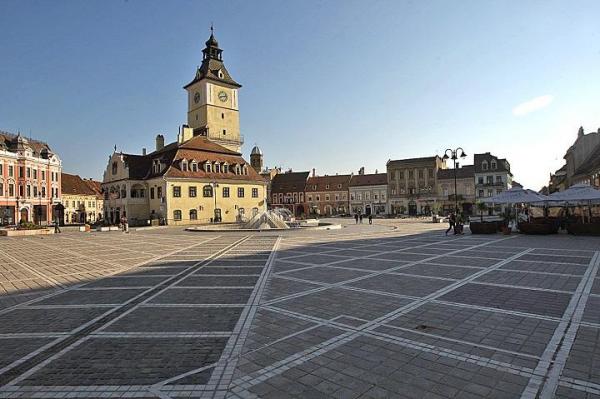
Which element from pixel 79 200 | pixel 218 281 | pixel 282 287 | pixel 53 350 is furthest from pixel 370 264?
pixel 79 200

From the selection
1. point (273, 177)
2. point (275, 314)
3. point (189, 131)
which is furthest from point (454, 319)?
point (273, 177)

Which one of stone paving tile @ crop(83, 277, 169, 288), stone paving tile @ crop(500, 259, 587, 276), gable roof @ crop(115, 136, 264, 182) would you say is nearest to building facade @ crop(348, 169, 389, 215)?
gable roof @ crop(115, 136, 264, 182)

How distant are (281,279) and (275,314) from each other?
352 cm

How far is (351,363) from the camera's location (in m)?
4.92

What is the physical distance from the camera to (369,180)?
282 ft

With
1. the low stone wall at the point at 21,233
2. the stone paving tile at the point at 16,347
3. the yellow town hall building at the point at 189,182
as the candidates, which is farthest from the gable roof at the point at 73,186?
the stone paving tile at the point at 16,347

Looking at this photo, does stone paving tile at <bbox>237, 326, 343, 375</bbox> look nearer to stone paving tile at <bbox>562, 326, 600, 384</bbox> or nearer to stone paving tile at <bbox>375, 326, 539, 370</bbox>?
stone paving tile at <bbox>375, 326, 539, 370</bbox>

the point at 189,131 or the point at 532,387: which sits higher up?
the point at 189,131

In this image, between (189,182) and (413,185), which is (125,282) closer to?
(189,182)

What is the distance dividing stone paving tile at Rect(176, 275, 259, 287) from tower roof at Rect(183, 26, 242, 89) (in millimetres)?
58309

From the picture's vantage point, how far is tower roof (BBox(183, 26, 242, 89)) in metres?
64.6

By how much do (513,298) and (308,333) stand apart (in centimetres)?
499

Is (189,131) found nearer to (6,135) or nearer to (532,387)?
(6,135)

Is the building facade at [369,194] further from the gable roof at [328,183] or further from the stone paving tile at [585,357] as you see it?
the stone paving tile at [585,357]
